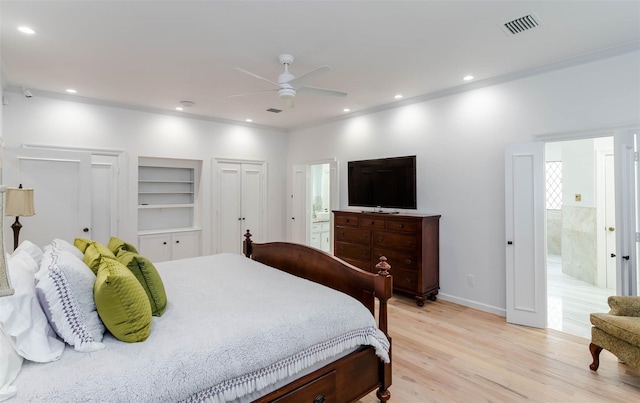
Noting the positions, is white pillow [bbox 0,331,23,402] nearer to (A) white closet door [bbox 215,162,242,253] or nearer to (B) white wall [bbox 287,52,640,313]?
(B) white wall [bbox 287,52,640,313]

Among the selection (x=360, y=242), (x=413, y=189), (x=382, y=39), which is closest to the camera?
(x=382, y=39)

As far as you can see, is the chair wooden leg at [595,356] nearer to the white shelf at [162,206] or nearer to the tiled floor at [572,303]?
the tiled floor at [572,303]

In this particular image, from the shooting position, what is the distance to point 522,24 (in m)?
2.55

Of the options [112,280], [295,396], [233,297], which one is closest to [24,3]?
[112,280]

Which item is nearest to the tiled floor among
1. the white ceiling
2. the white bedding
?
the white bedding

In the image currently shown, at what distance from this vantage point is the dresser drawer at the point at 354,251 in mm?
4559

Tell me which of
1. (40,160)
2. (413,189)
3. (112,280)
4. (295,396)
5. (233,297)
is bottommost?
(295,396)

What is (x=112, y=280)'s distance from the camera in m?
1.50

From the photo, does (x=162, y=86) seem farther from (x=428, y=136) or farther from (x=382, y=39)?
(x=428, y=136)

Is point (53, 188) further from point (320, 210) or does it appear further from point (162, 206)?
point (320, 210)

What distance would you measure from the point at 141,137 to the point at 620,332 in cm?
602

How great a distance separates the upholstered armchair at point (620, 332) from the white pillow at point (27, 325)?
138 inches

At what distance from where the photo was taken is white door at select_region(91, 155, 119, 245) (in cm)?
458

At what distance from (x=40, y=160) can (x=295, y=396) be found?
172 inches
